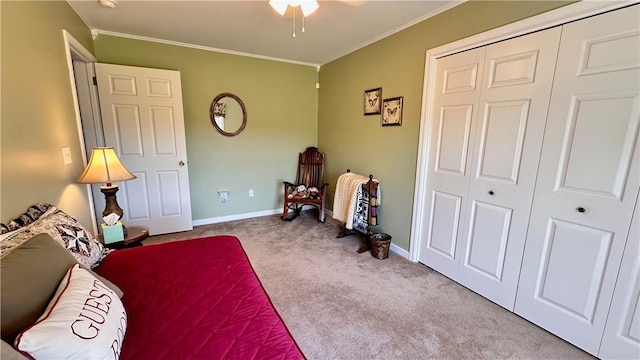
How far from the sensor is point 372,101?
119 inches

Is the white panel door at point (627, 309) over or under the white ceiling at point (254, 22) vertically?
under

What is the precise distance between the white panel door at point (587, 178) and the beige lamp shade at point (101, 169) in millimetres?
2984

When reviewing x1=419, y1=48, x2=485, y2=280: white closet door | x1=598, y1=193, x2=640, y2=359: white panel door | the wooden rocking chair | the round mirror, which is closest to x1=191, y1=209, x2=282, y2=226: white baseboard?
the wooden rocking chair

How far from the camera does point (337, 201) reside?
10.7 feet

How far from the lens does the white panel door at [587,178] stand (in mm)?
1385

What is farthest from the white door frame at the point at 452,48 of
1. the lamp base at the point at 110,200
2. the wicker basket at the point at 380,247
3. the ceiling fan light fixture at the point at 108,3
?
the ceiling fan light fixture at the point at 108,3

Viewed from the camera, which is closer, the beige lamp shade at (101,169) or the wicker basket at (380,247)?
the beige lamp shade at (101,169)

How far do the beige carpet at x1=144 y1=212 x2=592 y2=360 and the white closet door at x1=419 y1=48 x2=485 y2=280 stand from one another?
0.98 ft

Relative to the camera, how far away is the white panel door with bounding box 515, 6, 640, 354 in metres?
1.38

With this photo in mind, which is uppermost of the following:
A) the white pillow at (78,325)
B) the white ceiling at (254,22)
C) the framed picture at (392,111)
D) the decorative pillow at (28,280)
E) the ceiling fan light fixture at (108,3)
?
the white ceiling at (254,22)

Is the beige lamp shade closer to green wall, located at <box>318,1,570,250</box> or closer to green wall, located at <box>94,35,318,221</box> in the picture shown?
green wall, located at <box>94,35,318,221</box>

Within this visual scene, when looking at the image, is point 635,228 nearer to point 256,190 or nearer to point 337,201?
point 337,201

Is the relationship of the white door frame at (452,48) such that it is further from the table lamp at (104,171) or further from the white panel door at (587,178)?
the table lamp at (104,171)

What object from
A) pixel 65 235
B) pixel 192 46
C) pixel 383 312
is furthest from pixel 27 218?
pixel 192 46
